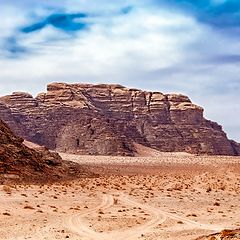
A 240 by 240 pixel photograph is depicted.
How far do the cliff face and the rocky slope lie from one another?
7875 centimetres

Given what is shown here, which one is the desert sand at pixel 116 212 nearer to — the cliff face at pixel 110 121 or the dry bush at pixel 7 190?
the dry bush at pixel 7 190

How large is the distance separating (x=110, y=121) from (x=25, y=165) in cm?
10281

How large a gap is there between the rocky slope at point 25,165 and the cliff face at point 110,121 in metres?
78.7

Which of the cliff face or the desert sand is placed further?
the cliff face

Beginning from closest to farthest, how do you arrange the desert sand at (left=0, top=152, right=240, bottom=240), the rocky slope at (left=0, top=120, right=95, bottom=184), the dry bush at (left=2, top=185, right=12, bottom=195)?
the desert sand at (left=0, top=152, right=240, bottom=240)
the dry bush at (left=2, top=185, right=12, bottom=195)
the rocky slope at (left=0, top=120, right=95, bottom=184)

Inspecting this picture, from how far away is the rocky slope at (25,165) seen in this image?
112ft

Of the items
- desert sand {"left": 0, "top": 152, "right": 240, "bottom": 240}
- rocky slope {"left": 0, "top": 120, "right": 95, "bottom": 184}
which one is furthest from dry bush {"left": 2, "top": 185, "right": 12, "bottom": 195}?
rocky slope {"left": 0, "top": 120, "right": 95, "bottom": 184}

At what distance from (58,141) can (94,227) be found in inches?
4941

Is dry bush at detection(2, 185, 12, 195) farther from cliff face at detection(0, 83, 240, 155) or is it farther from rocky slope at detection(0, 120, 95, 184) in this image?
cliff face at detection(0, 83, 240, 155)

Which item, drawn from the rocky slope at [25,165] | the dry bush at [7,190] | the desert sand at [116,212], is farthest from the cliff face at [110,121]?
the dry bush at [7,190]

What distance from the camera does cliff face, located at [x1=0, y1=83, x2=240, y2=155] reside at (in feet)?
431

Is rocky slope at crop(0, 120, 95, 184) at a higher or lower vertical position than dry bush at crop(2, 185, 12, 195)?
higher

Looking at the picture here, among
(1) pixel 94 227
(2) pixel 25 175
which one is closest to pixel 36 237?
(1) pixel 94 227

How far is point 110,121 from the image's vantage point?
13912 centimetres
